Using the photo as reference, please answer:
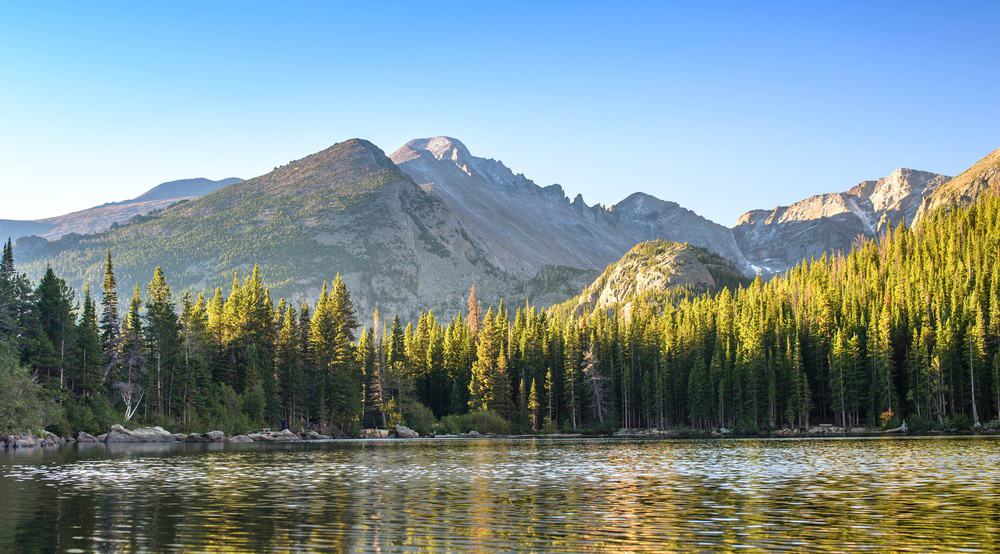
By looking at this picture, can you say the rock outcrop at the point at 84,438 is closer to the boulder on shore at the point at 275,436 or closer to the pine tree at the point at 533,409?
the boulder on shore at the point at 275,436

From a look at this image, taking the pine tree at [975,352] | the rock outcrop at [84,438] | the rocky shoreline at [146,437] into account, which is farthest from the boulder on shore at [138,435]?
the pine tree at [975,352]

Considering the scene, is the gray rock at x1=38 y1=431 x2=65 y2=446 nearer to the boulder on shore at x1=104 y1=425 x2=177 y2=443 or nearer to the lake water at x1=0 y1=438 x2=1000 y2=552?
the boulder on shore at x1=104 y1=425 x2=177 y2=443

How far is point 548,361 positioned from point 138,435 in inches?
3058

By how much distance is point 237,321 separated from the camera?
433 ft

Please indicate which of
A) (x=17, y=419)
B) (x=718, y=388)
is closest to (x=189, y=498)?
(x=17, y=419)

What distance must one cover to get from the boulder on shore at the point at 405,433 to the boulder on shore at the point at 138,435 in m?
36.9

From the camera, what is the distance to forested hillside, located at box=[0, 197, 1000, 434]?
111938mm

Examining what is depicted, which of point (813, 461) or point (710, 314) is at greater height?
point (710, 314)

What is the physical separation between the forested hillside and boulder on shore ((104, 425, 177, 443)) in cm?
198

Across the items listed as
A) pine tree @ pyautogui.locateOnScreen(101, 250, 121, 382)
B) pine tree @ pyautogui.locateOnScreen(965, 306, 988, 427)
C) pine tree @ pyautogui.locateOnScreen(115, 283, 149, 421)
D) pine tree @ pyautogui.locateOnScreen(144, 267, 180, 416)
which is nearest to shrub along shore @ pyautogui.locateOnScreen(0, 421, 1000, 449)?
pine tree @ pyautogui.locateOnScreen(144, 267, 180, 416)

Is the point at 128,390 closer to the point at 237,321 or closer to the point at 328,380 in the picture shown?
the point at 237,321

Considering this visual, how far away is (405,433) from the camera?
13525cm

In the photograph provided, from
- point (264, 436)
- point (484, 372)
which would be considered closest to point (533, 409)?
point (484, 372)

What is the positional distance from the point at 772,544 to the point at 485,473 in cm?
2896
